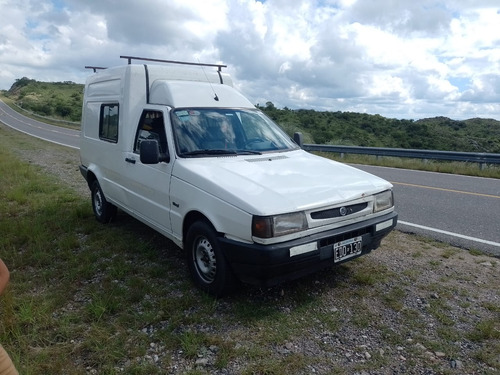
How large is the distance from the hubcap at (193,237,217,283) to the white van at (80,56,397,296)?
1 cm

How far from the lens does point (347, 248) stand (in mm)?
3678

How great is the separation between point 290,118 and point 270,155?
114 ft

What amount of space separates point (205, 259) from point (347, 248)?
4.47ft

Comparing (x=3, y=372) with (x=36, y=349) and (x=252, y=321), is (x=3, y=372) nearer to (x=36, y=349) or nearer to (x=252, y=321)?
(x=36, y=349)

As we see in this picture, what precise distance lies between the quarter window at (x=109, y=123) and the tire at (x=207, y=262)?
233cm

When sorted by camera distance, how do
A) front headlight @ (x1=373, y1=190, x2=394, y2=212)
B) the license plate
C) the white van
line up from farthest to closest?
front headlight @ (x1=373, y1=190, x2=394, y2=212)
the license plate
the white van

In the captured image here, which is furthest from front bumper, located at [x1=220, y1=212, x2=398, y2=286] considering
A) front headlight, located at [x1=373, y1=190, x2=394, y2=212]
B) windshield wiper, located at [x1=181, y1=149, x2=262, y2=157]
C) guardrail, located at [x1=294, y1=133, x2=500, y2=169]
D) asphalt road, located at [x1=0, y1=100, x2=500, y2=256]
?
guardrail, located at [x1=294, y1=133, x2=500, y2=169]

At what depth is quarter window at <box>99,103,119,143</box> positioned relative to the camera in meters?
5.61

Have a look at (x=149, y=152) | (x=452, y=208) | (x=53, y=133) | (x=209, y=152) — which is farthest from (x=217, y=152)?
(x=53, y=133)

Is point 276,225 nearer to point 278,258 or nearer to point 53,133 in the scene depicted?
point 278,258

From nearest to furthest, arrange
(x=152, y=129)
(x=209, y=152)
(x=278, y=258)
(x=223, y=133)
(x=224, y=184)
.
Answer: (x=278, y=258), (x=224, y=184), (x=209, y=152), (x=223, y=133), (x=152, y=129)

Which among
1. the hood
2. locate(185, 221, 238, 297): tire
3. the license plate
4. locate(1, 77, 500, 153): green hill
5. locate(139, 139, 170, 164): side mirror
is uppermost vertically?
locate(1, 77, 500, 153): green hill

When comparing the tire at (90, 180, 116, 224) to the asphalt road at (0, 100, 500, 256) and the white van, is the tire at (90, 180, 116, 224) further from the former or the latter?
the asphalt road at (0, 100, 500, 256)

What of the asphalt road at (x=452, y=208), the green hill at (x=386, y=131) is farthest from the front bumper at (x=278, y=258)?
the green hill at (x=386, y=131)
